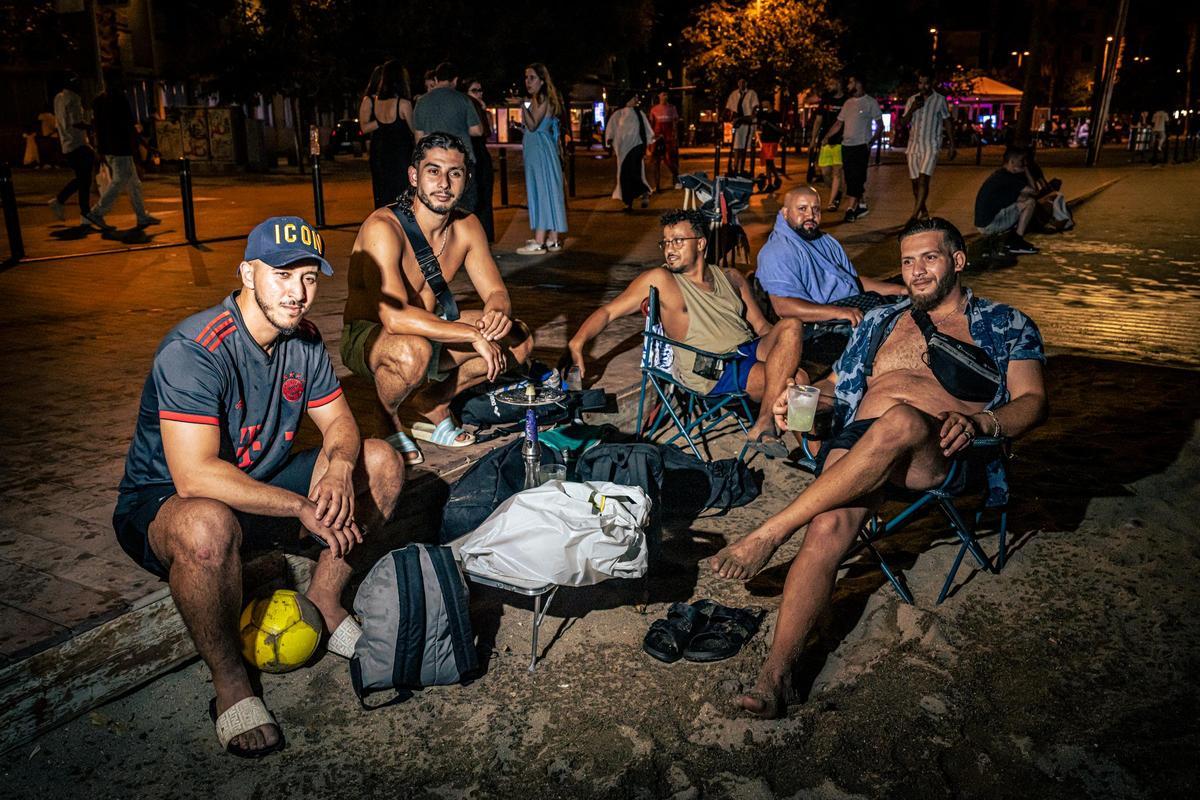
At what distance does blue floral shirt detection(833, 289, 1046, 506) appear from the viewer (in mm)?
3590

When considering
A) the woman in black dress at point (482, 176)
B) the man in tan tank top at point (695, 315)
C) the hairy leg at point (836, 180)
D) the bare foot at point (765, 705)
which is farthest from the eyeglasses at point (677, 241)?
the hairy leg at point (836, 180)

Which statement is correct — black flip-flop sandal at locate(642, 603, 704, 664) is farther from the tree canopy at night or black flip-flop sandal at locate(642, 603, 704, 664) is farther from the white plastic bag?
the tree canopy at night

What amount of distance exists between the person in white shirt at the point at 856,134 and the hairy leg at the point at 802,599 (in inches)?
477

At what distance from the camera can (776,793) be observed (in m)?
2.59

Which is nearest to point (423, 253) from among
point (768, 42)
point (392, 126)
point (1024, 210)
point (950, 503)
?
point (950, 503)

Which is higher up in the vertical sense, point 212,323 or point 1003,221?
point 212,323

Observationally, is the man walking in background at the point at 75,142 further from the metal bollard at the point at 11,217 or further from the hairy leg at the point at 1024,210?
the hairy leg at the point at 1024,210

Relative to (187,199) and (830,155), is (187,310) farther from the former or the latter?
(830,155)

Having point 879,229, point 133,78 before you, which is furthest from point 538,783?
point 133,78

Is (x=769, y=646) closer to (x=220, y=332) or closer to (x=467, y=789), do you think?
(x=467, y=789)

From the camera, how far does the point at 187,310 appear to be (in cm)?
790

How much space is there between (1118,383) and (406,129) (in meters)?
6.79

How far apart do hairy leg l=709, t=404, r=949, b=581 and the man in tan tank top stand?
1765 millimetres

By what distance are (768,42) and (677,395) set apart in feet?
116
